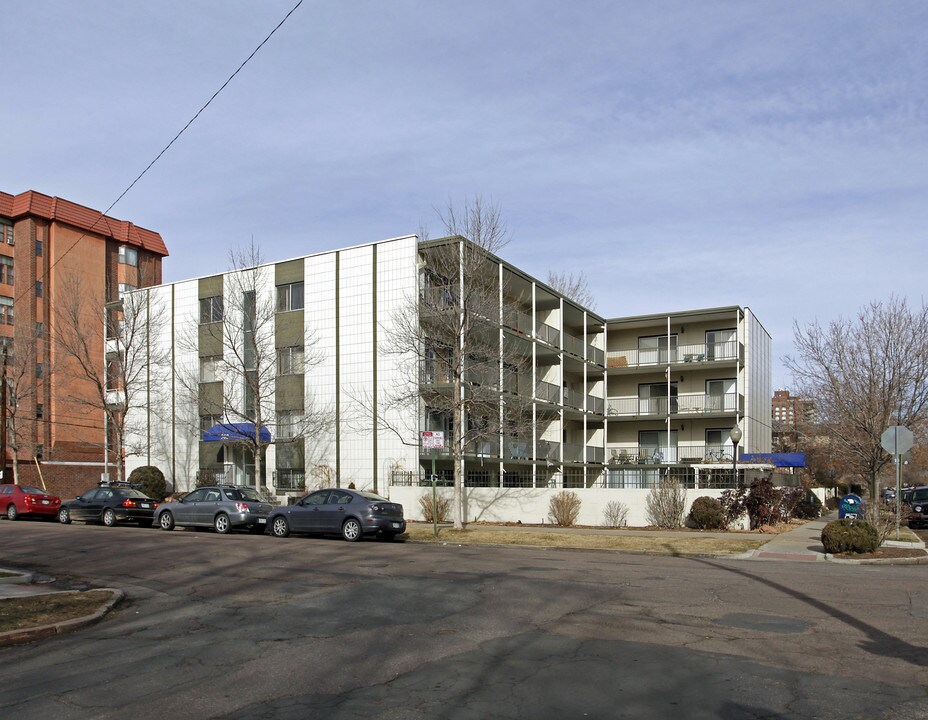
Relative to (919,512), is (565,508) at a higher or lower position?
higher

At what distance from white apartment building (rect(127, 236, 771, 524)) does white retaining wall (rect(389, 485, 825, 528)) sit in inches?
3.3

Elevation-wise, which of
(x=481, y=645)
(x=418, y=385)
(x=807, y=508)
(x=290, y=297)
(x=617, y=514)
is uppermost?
(x=290, y=297)

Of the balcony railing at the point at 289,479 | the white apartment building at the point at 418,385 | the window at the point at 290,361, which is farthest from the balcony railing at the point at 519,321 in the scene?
the balcony railing at the point at 289,479

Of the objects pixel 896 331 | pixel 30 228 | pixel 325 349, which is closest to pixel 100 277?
pixel 30 228

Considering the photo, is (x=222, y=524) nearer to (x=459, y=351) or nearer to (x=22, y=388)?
(x=459, y=351)

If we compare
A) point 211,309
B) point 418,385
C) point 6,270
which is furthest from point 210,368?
point 6,270

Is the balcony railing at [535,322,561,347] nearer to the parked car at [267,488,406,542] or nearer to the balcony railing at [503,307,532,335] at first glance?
the balcony railing at [503,307,532,335]

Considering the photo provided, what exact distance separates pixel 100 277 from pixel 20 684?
197 ft

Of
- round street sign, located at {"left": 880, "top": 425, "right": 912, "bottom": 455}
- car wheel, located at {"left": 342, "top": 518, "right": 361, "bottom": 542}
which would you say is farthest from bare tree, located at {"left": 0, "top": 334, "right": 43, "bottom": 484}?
round street sign, located at {"left": 880, "top": 425, "right": 912, "bottom": 455}

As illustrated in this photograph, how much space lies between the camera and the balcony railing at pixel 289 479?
118 feet

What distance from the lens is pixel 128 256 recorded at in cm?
6512

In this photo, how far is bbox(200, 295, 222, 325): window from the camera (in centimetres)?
3997

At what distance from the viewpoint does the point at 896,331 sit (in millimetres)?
26984

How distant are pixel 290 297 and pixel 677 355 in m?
22.0
